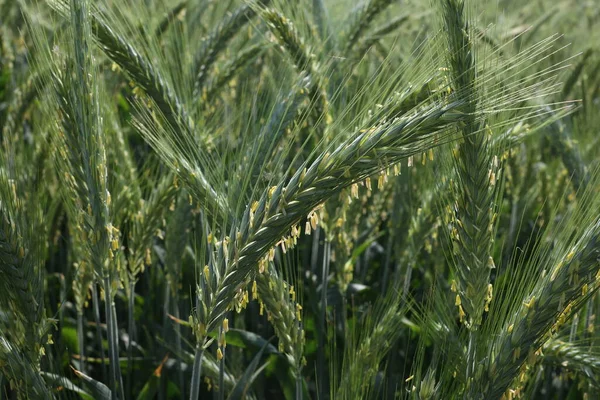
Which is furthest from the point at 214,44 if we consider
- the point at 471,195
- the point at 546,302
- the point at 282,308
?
the point at 546,302

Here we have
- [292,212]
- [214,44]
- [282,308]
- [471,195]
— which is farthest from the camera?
[214,44]

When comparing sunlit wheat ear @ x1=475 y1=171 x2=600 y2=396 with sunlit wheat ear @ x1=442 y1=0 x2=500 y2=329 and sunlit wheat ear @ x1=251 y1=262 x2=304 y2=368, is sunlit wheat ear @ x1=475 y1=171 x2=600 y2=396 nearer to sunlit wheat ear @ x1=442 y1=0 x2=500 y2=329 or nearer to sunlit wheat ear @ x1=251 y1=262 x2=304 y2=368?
sunlit wheat ear @ x1=442 y1=0 x2=500 y2=329

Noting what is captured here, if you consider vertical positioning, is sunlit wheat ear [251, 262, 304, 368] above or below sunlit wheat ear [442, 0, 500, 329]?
below

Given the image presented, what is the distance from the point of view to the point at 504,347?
1.56 metres

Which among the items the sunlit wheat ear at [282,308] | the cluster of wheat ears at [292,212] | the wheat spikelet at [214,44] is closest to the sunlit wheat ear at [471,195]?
the cluster of wheat ears at [292,212]

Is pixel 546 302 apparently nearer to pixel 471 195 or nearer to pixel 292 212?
pixel 471 195

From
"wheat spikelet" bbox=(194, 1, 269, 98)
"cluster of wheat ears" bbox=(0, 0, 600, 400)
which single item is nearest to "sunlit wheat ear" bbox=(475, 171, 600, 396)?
"cluster of wheat ears" bbox=(0, 0, 600, 400)

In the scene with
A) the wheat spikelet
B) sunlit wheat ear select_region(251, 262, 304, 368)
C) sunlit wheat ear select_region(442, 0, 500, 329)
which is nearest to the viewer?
sunlit wheat ear select_region(442, 0, 500, 329)

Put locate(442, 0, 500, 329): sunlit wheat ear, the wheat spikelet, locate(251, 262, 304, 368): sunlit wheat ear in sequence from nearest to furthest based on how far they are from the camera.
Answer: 1. locate(442, 0, 500, 329): sunlit wheat ear
2. locate(251, 262, 304, 368): sunlit wheat ear
3. the wheat spikelet

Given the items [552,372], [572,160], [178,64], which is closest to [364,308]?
[552,372]

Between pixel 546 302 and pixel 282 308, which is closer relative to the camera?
pixel 546 302

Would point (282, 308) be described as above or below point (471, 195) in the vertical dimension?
below

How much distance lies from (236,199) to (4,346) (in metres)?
0.59

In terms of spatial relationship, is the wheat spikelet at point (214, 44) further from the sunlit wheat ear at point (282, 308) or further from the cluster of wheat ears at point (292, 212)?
the sunlit wheat ear at point (282, 308)
